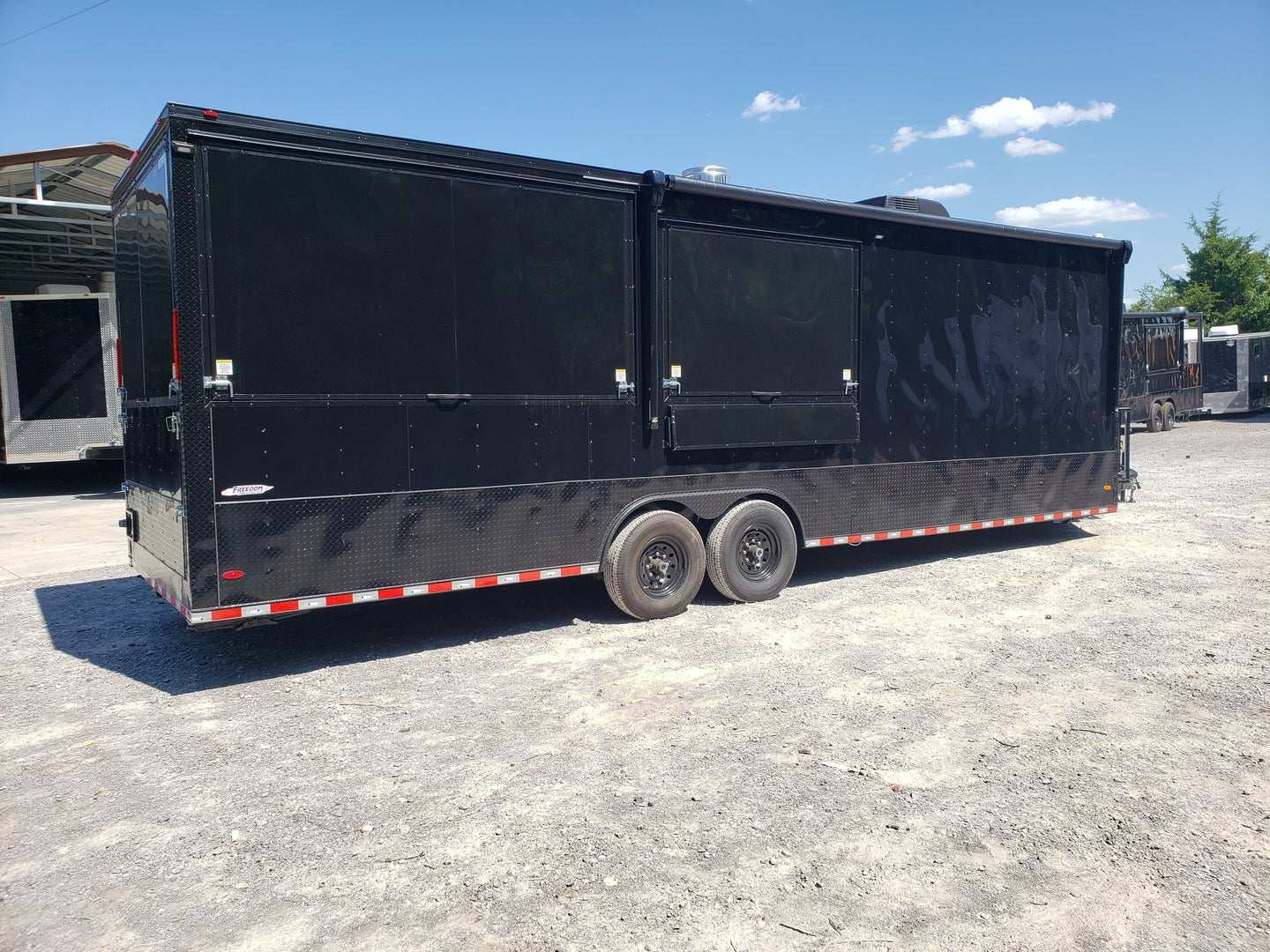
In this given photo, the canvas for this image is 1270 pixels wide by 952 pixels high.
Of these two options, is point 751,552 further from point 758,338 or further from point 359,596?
point 359,596

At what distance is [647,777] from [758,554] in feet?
12.5

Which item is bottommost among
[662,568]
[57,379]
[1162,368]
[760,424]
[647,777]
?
[647,777]

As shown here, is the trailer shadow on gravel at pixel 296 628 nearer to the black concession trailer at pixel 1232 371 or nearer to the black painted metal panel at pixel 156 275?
the black painted metal panel at pixel 156 275

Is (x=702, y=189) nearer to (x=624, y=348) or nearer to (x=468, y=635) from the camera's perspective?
(x=624, y=348)

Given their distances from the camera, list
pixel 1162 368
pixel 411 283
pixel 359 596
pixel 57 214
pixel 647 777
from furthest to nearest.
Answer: pixel 1162 368, pixel 57 214, pixel 411 283, pixel 359 596, pixel 647 777

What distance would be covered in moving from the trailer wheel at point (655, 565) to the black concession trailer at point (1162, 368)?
65.3ft

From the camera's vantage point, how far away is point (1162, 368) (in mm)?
25188

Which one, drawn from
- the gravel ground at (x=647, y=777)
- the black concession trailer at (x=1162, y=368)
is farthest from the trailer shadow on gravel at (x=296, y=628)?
the black concession trailer at (x=1162, y=368)

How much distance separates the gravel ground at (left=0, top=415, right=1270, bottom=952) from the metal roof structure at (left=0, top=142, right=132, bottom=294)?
11.1 metres

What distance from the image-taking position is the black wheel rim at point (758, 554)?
25.9ft

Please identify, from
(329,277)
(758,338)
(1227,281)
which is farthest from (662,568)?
(1227,281)

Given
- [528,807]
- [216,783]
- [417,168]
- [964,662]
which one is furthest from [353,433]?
[964,662]

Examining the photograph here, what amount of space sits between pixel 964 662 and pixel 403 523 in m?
4.04

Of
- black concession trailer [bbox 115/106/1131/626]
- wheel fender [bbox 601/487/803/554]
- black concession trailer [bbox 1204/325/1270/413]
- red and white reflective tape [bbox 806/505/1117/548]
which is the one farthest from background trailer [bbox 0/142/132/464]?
black concession trailer [bbox 1204/325/1270/413]
